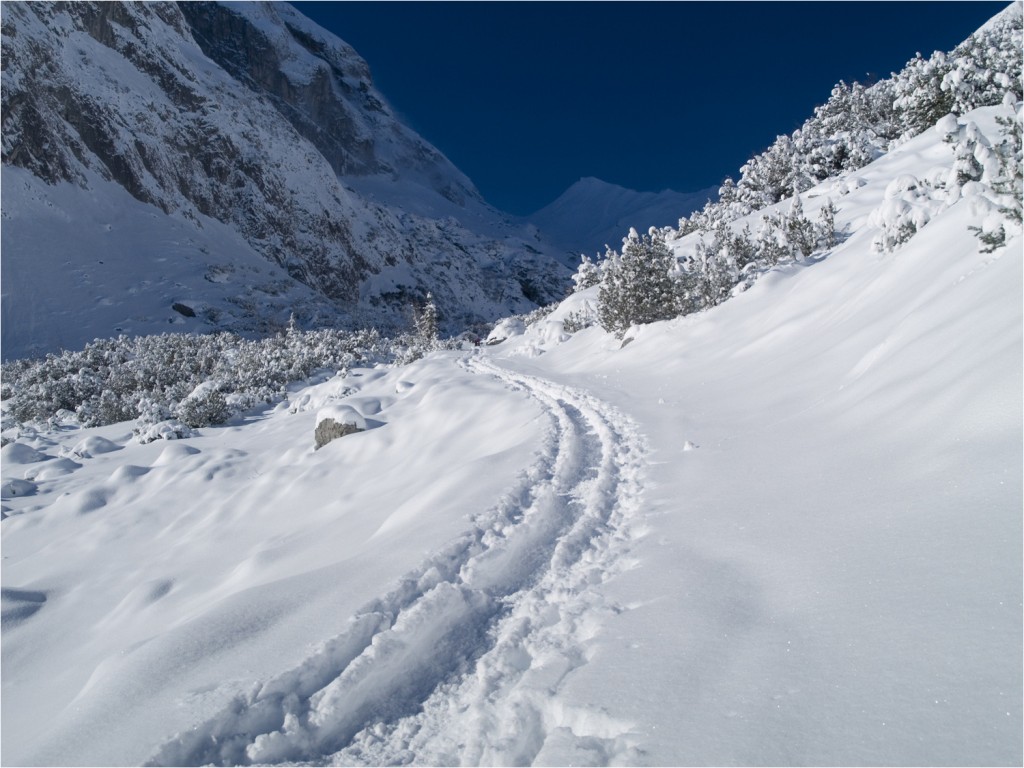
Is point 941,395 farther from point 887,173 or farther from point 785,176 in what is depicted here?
point 785,176

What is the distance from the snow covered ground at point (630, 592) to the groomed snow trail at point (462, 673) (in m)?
0.01

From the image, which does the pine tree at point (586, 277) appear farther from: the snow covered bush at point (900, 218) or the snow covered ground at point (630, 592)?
the snow covered ground at point (630, 592)

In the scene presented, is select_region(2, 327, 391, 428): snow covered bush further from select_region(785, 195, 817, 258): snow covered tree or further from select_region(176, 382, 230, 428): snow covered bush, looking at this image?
select_region(785, 195, 817, 258): snow covered tree

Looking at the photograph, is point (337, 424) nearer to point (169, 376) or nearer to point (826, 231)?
point (826, 231)

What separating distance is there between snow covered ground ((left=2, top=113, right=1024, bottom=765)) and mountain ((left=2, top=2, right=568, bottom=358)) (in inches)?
1516

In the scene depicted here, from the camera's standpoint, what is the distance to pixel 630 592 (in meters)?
3.25

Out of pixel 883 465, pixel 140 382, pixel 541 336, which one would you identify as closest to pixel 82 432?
pixel 140 382

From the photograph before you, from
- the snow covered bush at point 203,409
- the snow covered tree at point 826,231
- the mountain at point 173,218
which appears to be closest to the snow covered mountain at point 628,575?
the snow covered tree at point 826,231

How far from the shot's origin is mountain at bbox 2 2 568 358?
3966cm

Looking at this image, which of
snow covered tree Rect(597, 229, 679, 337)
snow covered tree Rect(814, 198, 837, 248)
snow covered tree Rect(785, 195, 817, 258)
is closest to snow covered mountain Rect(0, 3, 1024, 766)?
snow covered tree Rect(814, 198, 837, 248)

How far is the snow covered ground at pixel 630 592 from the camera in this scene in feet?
6.91

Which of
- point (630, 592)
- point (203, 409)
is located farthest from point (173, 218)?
point (630, 592)

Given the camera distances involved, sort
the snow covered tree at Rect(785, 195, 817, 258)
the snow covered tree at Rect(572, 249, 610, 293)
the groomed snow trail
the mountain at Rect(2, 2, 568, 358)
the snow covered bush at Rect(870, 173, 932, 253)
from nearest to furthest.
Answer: the groomed snow trail, the snow covered bush at Rect(870, 173, 932, 253), the snow covered tree at Rect(785, 195, 817, 258), the snow covered tree at Rect(572, 249, 610, 293), the mountain at Rect(2, 2, 568, 358)

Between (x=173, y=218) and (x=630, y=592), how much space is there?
201 feet
